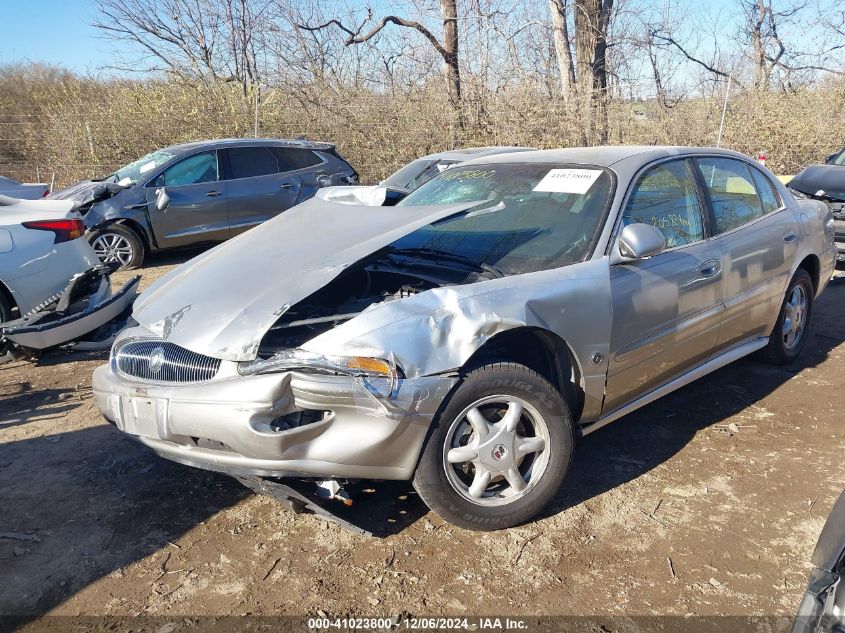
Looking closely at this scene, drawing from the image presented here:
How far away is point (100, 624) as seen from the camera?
8.08ft

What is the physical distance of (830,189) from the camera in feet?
26.4

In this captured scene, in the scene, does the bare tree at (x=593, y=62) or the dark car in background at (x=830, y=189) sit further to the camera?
the bare tree at (x=593, y=62)

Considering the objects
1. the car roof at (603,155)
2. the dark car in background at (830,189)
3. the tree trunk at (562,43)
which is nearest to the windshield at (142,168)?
the car roof at (603,155)

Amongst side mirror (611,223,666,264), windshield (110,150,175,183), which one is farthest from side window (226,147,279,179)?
side mirror (611,223,666,264)

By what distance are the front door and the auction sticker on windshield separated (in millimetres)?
239

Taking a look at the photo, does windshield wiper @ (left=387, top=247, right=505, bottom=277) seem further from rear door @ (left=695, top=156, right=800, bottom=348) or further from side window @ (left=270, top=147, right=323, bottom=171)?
side window @ (left=270, top=147, right=323, bottom=171)

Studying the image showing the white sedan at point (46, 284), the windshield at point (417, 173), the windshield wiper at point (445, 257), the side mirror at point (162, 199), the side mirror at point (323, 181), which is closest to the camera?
the windshield wiper at point (445, 257)

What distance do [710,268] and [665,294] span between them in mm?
499

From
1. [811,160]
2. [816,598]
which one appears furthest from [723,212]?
[811,160]

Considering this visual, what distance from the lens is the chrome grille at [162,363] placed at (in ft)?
9.22

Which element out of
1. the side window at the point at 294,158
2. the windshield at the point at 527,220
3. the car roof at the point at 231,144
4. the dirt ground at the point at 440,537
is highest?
the car roof at the point at 231,144

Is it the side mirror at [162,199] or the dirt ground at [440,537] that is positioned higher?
the side mirror at [162,199]

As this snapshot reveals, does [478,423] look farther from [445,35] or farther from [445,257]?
[445,35]

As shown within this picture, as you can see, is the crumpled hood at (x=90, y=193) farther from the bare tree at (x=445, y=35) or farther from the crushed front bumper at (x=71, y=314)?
the bare tree at (x=445, y=35)
